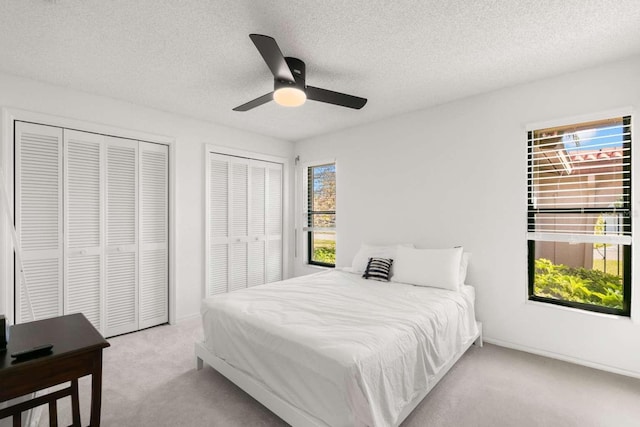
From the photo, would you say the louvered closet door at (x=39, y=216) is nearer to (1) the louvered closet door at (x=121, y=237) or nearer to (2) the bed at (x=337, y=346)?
(1) the louvered closet door at (x=121, y=237)

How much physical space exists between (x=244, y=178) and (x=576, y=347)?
→ 4201 millimetres

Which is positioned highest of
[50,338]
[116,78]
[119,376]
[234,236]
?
[116,78]

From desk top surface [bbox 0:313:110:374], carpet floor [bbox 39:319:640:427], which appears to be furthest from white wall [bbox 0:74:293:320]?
desk top surface [bbox 0:313:110:374]

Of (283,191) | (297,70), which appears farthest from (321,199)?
(297,70)

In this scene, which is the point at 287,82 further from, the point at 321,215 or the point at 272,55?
the point at 321,215

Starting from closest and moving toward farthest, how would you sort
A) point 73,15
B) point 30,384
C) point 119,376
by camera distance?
point 30,384, point 73,15, point 119,376

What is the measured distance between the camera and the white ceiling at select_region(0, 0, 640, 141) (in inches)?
73.4

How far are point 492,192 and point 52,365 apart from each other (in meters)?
3.59

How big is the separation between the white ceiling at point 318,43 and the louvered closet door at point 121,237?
67cm

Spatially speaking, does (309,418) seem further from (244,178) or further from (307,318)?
(244,178)

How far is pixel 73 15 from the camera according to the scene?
1928 millimetres

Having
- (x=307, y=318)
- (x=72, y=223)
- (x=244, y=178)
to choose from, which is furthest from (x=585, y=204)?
(x=72, y=223)

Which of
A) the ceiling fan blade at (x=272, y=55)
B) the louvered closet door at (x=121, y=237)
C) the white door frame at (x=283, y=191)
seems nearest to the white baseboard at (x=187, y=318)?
the white door frame at (x=283, y=191)

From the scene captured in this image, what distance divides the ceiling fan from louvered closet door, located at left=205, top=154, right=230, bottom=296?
64.3 inches
